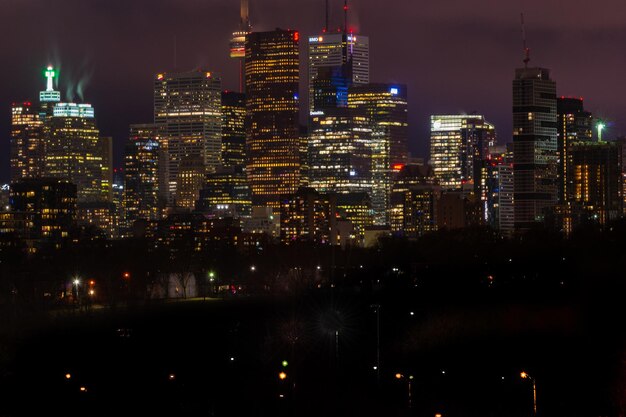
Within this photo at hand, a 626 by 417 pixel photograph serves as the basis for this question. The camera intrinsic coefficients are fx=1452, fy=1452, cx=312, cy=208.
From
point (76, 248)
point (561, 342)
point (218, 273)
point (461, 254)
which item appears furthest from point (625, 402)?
point (76, 248)

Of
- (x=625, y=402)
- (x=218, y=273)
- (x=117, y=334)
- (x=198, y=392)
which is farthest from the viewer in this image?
(x=218, y=273)

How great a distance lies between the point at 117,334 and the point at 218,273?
49.7 m

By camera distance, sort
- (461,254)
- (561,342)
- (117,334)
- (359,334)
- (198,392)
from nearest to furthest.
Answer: (198,392)
(561,342)
(359,334)
(117,334)
(461,254)

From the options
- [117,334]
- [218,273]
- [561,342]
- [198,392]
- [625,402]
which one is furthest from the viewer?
[218,273]

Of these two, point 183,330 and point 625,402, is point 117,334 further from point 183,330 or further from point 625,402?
point 625,402

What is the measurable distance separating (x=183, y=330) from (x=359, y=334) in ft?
45.2

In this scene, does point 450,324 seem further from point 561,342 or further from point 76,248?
point 76,248

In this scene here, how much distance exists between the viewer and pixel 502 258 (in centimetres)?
14075

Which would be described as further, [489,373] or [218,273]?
[218,273]

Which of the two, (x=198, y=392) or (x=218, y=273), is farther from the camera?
(x=218, y=273)

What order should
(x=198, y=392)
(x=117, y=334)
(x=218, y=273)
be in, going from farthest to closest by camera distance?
1. (x=218, y=273)
2. (x=117, y=334)
3. (x=198, y=392)

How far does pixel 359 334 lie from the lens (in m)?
79.8

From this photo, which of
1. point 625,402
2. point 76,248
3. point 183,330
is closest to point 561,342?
point 625,402

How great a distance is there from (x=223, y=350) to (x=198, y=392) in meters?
15.4
